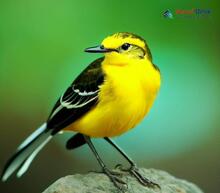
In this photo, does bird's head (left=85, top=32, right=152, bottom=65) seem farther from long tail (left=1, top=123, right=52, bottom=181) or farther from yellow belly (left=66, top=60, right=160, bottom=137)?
long tail (left=1, top=123, right=52, bottom=181)

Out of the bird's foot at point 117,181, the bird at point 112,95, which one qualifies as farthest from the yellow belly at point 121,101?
the bird's foot at point 117,181

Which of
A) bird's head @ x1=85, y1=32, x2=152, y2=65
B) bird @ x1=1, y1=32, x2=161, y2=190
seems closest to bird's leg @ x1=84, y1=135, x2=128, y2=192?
bird @ x1=1, y1=32, x2=161, y2=190

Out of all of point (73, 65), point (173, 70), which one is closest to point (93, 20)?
point (73, 65)

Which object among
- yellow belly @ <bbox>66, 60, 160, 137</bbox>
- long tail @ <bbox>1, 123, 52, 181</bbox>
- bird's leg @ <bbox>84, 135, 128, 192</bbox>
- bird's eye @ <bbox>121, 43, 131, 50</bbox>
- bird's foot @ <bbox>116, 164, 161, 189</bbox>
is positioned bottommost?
bird's foot @ <bbox>116, 164, 161, 189</bbox>

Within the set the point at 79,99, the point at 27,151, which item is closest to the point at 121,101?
the point at 79,99

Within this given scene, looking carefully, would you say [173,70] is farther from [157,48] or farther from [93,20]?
[93,20]
